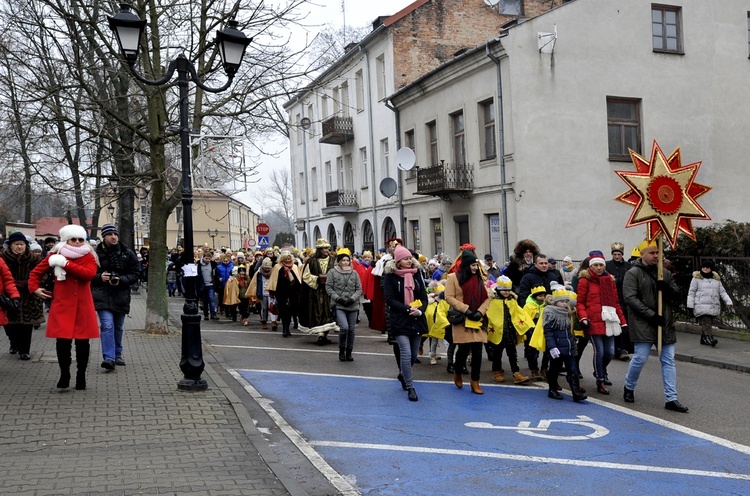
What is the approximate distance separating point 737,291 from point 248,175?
31.5 ft

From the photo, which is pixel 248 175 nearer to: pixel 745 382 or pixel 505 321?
pixel 505 321

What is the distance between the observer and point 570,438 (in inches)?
280

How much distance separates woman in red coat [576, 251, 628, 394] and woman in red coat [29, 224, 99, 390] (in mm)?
5689

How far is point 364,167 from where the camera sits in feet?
113

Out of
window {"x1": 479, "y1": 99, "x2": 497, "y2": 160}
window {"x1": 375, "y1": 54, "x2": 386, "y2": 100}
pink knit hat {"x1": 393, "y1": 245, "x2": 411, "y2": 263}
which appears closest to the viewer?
pink knit hat {"x1": 393, "y1": 245, "x2": 411, "y2": 263}

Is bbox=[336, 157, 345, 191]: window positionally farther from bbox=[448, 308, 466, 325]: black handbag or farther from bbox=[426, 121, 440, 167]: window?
bbox=[448, 308, 466, 325]: black handbag

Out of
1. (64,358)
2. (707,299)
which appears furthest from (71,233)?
(707,299)

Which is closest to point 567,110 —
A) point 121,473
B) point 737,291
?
point 737,291

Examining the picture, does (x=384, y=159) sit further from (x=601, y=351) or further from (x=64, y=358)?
(x=64, y=358)

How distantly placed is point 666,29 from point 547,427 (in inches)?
803

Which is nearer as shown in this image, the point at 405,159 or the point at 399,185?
the point at 405,159

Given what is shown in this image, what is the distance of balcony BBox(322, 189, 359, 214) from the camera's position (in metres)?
35.3

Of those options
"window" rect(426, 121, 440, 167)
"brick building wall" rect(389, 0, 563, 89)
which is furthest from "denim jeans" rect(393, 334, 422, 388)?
"brick building wall" rect(389, 0, 563, 89)

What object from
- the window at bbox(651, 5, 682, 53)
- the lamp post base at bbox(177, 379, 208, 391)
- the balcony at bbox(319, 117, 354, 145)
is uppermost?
the window at bbox(651, 5, 682, 53)
